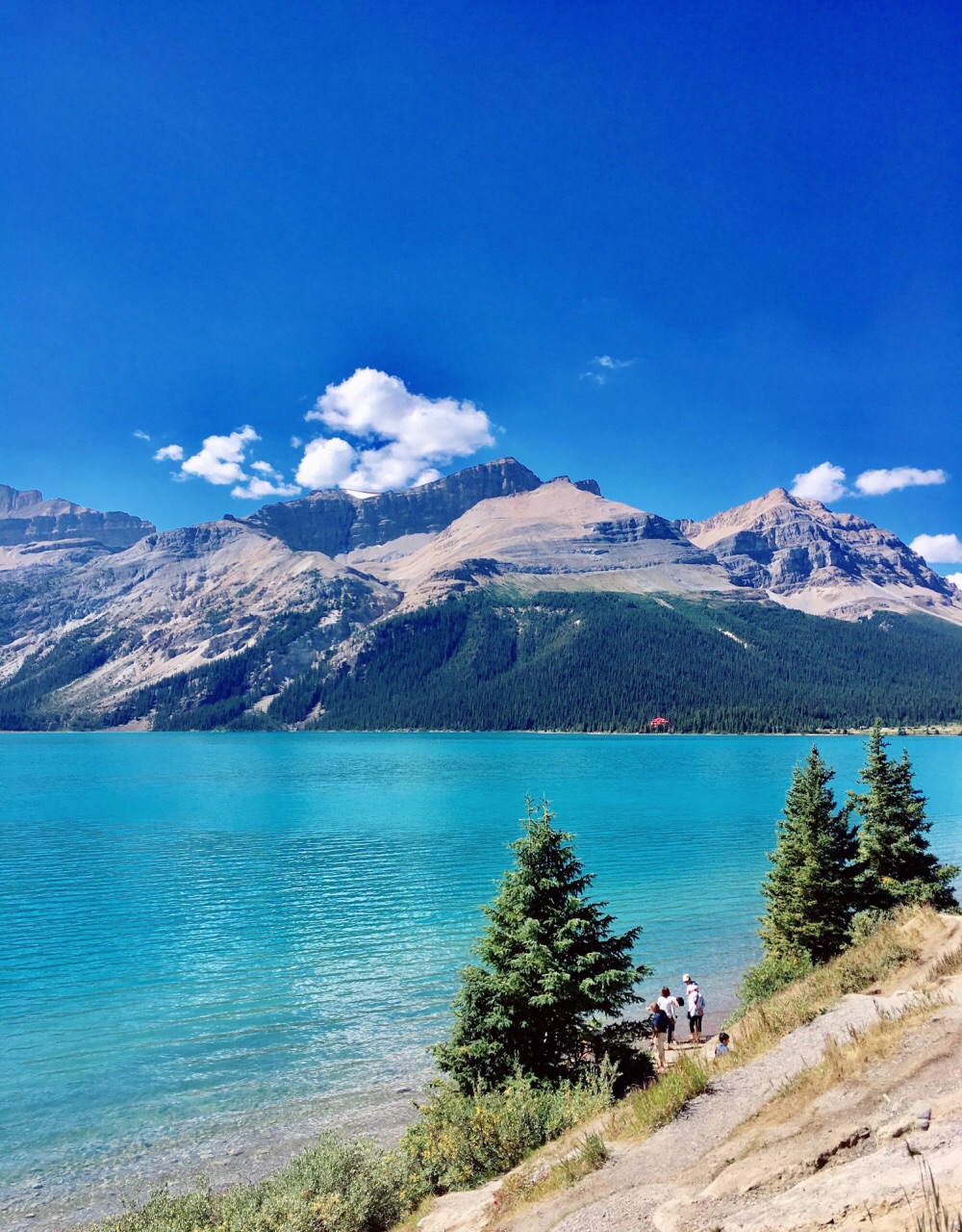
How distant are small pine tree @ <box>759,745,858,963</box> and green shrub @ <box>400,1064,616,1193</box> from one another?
16.3 metres

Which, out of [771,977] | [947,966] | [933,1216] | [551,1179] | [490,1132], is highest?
[933,1216]

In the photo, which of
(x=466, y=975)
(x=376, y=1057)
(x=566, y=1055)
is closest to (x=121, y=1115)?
(x=376, y=1057)

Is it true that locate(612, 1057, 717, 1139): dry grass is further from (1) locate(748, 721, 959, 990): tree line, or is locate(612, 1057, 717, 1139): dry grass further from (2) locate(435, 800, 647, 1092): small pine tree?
(1) locate(748, 721, 959, 990): tree line

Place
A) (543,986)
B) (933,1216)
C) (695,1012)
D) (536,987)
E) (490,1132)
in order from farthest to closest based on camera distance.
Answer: (695,1012), (536,987), (543,986), (490,1132), (933,1216)

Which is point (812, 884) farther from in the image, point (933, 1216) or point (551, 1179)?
point (933, 1216)

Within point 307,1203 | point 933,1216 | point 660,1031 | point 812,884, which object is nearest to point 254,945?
point 660,1031

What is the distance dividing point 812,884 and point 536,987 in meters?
16.5

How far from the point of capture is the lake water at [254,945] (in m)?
21.6

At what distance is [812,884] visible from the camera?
30.1 m

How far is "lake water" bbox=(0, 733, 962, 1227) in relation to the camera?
21.6 m

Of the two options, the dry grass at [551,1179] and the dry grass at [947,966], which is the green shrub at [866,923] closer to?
the dry grass at [947,966]

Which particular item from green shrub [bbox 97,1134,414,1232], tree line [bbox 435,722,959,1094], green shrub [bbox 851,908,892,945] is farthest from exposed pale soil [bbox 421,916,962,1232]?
green shrub [bbox 851,908,892,945]

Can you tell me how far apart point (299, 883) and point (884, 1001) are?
43607 millimetres

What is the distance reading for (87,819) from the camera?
266 ft
